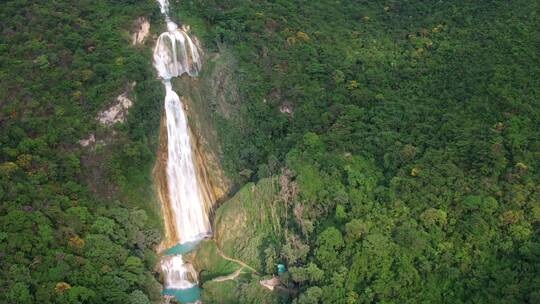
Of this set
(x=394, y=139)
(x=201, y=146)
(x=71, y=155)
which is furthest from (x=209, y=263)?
(x=394, y=139)

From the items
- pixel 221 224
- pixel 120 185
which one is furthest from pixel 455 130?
pixel 120 185

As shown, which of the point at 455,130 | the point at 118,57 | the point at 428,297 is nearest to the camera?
the point at 428,297

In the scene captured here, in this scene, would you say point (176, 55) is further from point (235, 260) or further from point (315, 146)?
point (235, 260)

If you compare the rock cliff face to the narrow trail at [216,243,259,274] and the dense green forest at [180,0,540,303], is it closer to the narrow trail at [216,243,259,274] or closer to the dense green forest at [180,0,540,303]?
the dense green forest at [180,0,540,303]

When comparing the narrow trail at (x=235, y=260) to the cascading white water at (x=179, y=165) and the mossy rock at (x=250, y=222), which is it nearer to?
the mossy rock at (x=250, y=222)

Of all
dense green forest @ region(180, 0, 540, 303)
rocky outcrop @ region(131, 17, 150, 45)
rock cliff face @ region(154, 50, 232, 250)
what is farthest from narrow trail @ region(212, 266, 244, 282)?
rocky outcrop @ region(131, 17, 150, 45)

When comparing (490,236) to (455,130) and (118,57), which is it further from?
(118,57)
